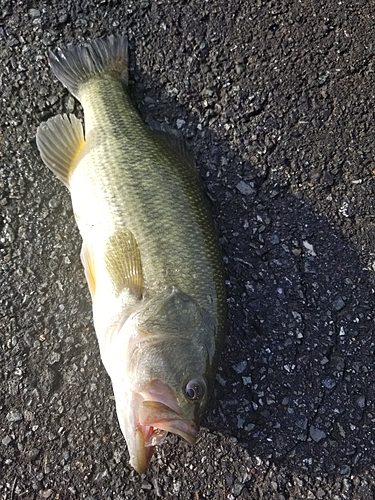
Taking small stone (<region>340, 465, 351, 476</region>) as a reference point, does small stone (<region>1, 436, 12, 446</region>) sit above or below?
above

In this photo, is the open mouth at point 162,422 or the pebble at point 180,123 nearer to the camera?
the open mouth at point 162,422

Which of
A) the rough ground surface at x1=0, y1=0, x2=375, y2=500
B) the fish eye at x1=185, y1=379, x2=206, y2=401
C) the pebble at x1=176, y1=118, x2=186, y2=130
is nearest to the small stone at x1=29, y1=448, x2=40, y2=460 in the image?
the rough ground surface at x1=0, y1=0, x2=375, y2=500

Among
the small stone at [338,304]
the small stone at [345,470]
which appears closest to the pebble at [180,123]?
the small stone at [338,304]

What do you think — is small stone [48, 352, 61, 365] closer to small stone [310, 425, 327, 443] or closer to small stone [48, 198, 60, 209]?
small stone [48, 198, 60, 209]

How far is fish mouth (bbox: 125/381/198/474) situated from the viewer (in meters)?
2.49

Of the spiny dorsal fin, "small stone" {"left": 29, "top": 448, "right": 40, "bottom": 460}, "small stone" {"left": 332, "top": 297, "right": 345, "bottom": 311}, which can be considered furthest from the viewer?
"small stone" {"left": 332, "top": 297, "right": 345, "bottom": 311}

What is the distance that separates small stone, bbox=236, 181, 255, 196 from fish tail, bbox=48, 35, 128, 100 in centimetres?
107

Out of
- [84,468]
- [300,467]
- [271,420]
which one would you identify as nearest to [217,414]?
[271,420]

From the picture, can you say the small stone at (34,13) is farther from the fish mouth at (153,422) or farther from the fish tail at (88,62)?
the fish mouth at (153,422)

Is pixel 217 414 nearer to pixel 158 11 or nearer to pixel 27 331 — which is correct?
pixel 27 331

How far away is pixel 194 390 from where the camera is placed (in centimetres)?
258

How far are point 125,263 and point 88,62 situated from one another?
1674mm

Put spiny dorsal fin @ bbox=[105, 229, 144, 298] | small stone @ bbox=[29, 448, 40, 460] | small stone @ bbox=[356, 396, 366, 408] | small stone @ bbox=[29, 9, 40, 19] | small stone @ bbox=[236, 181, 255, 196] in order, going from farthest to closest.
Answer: small stone @ bbox=[29, 9, 40, 19] < small stone @ bbox=[236, 181, 255, 196] < small stone @ bbox=[356, 396, 366, 408] < small stone @ bbox=[29, 448, 40, 460] < spiny dorsal fin @ bbox=[105, 229, 144, 298]

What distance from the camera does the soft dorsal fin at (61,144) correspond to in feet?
11.1
